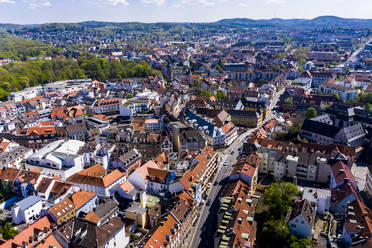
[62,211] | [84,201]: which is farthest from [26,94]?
[62,211]

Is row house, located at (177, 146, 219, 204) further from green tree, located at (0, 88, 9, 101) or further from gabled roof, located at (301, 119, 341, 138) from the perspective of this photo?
green tree, located at (0, 88, 9, 101)

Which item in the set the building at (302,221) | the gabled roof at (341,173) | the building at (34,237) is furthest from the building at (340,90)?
the building at (34,237)

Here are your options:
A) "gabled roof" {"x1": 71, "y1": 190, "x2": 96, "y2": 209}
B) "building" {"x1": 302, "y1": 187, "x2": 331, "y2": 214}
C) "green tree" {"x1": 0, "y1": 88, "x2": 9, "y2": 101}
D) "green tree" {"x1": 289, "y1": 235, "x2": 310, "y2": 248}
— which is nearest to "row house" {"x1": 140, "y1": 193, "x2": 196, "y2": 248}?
"gabled roof" {"x1": 71, "y1": 190, "x2": 96, "y2": 209}

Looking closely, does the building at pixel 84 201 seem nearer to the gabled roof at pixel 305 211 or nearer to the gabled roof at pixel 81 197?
the gabled roof at pixel 81 197

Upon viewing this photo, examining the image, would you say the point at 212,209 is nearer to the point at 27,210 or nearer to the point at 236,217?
the point at 236,217

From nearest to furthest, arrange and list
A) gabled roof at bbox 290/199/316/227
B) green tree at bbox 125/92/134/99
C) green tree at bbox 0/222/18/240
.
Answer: green tree at bbox 0/222/18/240
gabled roof at bbox 290/199/316/227
green tree at bbox 125/92/134/99

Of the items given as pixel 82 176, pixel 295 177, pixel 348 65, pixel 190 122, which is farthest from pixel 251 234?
pixel 348 65

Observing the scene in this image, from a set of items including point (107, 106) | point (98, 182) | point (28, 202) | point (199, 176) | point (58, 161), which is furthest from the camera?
point (107, 106)
